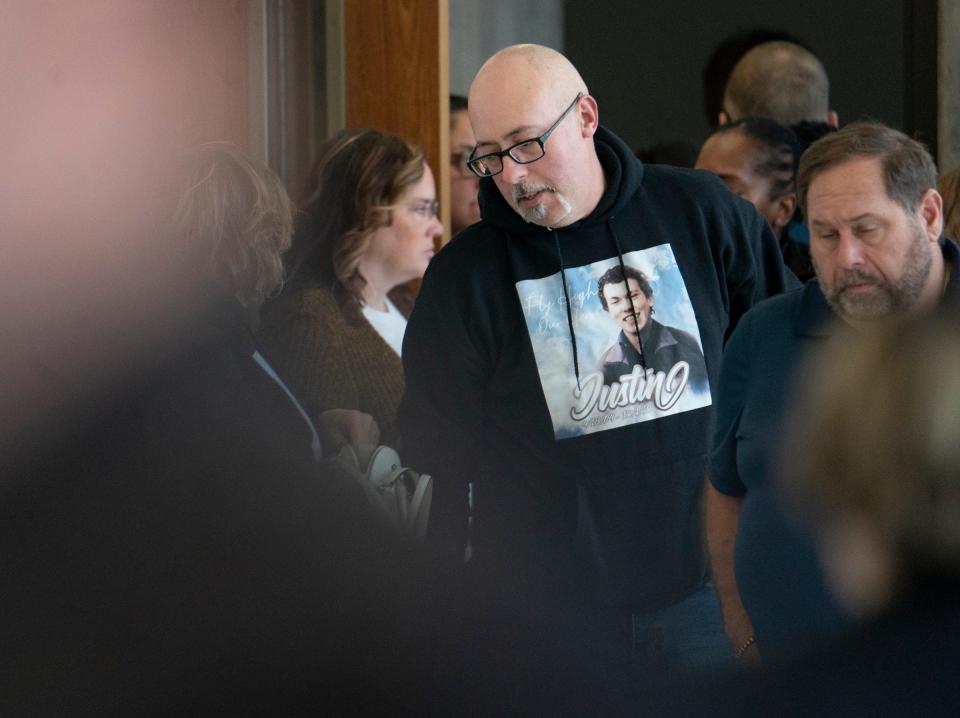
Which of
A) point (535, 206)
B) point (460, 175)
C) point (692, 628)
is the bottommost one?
point (692, 628)

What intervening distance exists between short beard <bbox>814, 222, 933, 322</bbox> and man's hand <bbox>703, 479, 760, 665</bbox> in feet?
1.05

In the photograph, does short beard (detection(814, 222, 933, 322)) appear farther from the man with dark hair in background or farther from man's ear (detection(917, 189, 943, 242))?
the man with dark hair in background

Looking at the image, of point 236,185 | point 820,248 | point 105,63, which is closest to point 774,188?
point 820,248

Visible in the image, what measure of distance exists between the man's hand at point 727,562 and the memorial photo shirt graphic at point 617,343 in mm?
189

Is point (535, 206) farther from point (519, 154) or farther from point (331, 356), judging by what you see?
point (331, 356)

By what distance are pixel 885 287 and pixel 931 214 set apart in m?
0.16

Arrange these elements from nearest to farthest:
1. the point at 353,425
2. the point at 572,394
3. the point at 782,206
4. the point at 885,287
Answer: the point at 885,287 < the point at 572,394 < the point at 353,425 < the point at 782,206

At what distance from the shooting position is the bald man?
2.05 metres

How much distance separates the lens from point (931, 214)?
184 cm

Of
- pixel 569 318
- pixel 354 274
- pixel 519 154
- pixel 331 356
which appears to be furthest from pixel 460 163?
pixel 569 318

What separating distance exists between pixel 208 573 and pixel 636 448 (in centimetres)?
147

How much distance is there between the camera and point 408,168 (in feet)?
9.11

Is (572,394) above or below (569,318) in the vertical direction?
below

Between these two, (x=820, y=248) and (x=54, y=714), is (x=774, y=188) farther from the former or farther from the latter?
(x=54, y=714)
